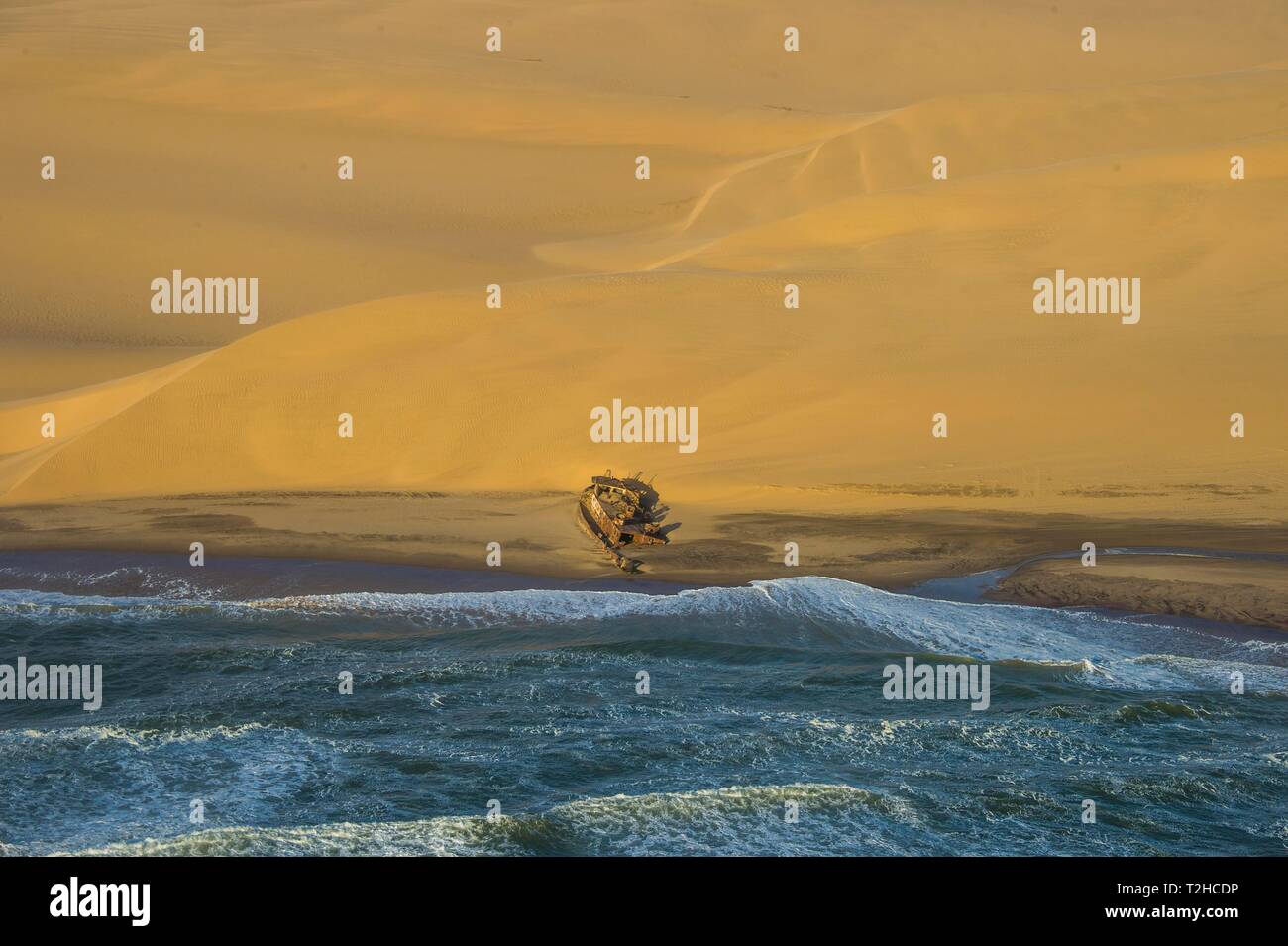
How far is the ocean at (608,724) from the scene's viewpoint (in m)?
11.6

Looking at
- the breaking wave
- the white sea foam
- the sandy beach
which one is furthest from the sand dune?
the breaking wave

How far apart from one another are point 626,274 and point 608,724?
48.5 ft

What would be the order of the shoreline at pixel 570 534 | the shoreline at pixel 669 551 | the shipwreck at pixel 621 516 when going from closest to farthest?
the shoreline at pixel 669 551
the shoreline at pixel 570 534
the shipwreck at pixel 621 516

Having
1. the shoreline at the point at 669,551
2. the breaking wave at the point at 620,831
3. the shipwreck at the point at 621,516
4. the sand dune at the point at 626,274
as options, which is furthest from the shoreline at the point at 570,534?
the breaking wave at the point at 620,831

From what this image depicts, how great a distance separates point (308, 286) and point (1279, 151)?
22402mm

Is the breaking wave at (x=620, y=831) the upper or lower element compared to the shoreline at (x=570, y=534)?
lower

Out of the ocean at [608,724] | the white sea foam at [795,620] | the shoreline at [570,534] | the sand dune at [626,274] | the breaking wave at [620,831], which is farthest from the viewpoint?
the sand dune at [626,274]

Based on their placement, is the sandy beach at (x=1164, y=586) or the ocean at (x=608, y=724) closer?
the ocean at (x=608, y=724)

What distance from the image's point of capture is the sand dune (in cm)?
2152

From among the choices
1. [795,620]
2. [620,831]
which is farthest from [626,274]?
[620,831]

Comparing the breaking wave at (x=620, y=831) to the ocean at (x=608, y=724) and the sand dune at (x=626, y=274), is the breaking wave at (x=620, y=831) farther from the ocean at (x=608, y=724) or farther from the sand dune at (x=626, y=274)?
the sand dune at (x=626, y=274)

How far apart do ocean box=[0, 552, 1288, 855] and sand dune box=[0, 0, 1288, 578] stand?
3409 mm

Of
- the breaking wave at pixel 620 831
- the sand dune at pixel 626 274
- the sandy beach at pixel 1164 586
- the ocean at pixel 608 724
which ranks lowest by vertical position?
the breaking wave at pixel 620 831

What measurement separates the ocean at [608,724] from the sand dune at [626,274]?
3.41 m
